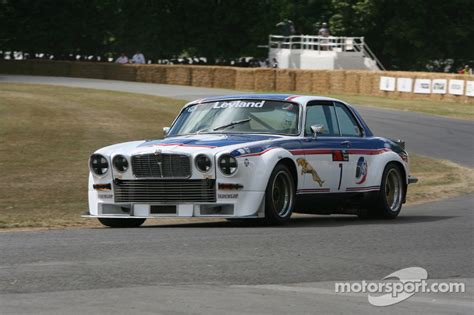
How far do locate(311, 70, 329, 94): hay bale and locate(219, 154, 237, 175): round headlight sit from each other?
129 feet

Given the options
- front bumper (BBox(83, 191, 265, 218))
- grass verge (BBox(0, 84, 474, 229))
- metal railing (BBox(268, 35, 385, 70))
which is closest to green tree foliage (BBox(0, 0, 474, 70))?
metal railing (BBox(268, 35, 385, 70))

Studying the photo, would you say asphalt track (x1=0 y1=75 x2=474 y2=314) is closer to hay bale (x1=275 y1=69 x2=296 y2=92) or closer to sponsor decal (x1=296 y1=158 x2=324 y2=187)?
sponsor decal (x1=296 y1=158 x2=324 y2=187)

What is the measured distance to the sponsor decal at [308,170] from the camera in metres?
11.1

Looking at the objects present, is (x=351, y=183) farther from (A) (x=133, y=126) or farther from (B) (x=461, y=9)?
(B) (x=461, y=9)

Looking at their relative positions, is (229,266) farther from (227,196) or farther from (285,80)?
(285,80)

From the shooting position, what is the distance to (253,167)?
10477 millimetres

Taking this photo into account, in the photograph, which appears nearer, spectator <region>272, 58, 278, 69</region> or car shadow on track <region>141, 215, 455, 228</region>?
car shadow on track <region>141, 215, 455, 228</region>

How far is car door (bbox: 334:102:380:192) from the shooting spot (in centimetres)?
1198

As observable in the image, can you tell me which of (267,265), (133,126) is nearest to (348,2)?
(133,126)

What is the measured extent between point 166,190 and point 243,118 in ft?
4.66

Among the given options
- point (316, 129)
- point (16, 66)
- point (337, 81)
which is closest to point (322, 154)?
point (316, 129)

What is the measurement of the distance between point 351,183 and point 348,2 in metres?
58.0

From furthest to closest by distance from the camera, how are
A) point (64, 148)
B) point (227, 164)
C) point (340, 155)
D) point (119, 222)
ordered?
point (64, 148) → point (340, 155) → point (119, 222) → point (227, 164)

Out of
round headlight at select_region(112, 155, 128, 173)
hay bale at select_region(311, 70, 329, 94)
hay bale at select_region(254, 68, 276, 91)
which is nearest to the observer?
round headlight at select_region(112, 155, 128, 173)
